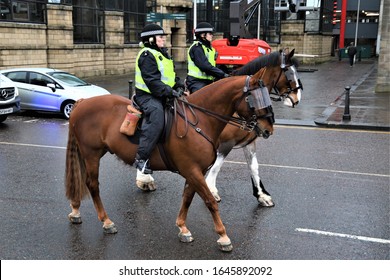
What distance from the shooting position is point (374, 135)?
12.3 metres

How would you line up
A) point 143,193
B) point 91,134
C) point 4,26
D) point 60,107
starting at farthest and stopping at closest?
1. point 4,26
2. point 60,107
3. point 143,193
4. point 91,134

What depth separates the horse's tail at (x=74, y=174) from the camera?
5.88 m

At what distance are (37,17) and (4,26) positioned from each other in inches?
109

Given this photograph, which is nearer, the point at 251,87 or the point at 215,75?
the point at 251,87

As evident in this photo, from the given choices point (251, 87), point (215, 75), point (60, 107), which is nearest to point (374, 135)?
point (215, 75)

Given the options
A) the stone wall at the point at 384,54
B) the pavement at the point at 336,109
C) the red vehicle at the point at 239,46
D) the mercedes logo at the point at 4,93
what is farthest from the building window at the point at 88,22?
the stone wall at the point at 384,54

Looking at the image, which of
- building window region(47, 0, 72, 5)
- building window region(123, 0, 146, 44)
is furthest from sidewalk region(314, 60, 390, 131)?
building window region(123, 0, 146, 44)

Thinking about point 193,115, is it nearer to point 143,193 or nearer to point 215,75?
point 215,75

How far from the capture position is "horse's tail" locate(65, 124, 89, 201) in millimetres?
5883

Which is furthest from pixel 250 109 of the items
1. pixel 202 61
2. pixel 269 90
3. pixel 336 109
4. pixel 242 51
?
pixel 336 109

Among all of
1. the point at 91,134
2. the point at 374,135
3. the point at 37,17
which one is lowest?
the point at 374,135

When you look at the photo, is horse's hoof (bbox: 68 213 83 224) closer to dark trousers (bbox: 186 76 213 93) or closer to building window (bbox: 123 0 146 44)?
dark trousers (bbox: 186 76 213 93)

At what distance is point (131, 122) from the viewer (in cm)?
533

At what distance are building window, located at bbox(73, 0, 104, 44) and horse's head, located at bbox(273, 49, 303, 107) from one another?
→ 973 inches
